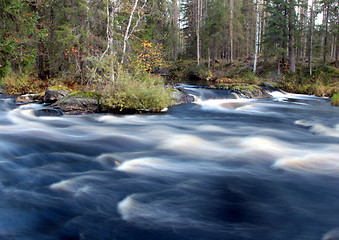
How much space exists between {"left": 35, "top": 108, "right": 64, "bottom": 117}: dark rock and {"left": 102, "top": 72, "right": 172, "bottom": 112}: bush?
1784mm

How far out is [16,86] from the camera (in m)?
15.1

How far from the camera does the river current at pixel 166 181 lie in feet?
10.6

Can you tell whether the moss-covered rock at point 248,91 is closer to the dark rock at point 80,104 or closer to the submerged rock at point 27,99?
the dark rock at point 80,104

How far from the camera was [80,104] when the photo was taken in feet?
34.6

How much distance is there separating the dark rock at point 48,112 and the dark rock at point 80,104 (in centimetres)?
27

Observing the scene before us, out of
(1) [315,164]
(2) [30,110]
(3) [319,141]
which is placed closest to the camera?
(1) [315,164]

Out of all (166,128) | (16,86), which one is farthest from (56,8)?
(166,128)

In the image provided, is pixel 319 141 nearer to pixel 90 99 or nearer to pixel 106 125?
pixel 106 125

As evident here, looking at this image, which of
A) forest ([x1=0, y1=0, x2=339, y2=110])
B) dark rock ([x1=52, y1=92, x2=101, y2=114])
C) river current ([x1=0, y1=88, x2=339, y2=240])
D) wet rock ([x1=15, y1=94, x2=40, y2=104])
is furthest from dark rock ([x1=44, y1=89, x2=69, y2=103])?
river current ([x1=0, y1=88, x2=339, y2=240])

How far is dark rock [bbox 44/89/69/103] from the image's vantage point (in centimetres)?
1187

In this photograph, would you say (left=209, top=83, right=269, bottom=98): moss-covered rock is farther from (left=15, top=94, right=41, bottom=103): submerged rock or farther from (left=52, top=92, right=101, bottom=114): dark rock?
(left=15, top=94, right=41, bottom=103): submerged rock

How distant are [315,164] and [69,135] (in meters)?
6.06

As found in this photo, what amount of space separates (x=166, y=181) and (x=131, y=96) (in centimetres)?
601

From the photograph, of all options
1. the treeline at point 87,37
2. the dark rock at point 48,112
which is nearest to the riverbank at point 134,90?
the dark rock at point 48,112
